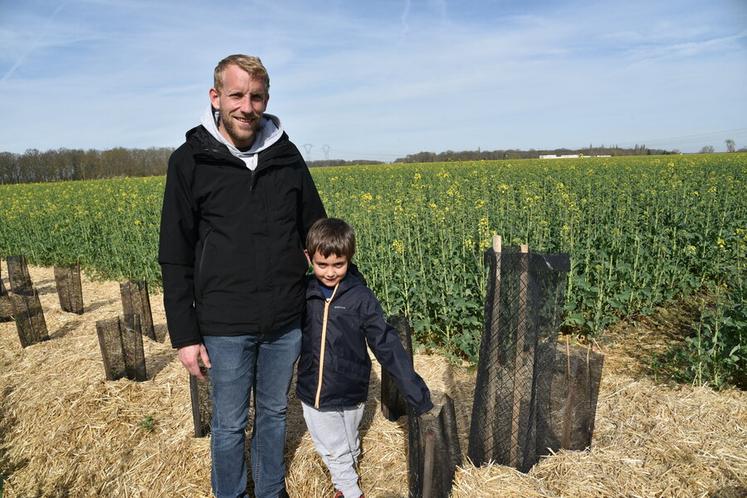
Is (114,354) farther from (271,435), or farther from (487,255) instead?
(487,255)

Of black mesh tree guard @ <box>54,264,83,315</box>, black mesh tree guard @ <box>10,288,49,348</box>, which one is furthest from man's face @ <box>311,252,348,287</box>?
black mesh tree guard @ <box>54,264,83,315</box>

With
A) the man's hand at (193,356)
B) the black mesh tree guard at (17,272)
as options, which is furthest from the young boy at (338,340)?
the black mesh tree guard at (17,272)

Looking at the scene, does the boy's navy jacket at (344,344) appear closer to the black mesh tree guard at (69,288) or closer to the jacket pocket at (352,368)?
the jacket pocket at (352,368)

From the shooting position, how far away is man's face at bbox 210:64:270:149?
2217 mm

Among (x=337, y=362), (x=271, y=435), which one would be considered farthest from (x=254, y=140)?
(x=271, y=435)

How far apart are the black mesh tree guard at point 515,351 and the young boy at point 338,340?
1.76 ft

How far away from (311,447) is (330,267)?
5.50 ft

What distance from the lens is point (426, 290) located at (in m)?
5.87

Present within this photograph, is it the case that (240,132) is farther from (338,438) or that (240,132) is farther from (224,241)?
(338,438)

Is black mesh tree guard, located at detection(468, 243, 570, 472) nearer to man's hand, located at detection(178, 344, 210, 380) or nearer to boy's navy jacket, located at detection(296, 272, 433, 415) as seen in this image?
boy's navy jacket, located at detection(296, 272, 433, 415)

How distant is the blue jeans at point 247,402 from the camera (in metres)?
2.50

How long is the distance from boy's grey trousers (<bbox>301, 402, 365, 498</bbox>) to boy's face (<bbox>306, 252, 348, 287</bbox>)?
771 millimetres

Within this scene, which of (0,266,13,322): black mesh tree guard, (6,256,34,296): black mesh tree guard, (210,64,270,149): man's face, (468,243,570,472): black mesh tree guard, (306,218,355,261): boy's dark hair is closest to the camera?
(210,64,270,149): man's face

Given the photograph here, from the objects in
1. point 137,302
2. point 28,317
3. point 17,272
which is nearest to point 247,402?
point 137,302
